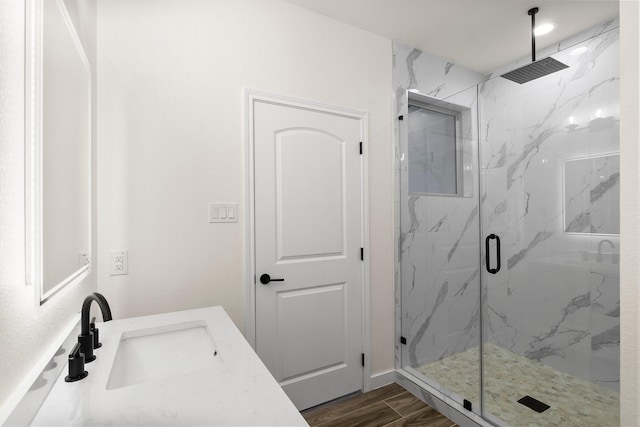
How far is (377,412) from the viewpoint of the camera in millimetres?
2059

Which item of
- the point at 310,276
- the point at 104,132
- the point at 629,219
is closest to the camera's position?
the point at 629,219

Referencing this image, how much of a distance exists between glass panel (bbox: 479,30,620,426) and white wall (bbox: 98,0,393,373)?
132 centimetres

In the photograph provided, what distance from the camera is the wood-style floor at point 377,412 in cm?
195

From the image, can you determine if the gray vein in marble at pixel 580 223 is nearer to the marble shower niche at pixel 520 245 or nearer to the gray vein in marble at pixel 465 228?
the marble shower niche at pixel 520 245

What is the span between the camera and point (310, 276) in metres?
2.13

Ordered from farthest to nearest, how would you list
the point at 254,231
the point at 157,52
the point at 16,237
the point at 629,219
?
1. the point at 254,231
2. the point at 157,52
3. the point at 629,219
4. the point at 16,237

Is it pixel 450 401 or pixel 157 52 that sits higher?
pixel 157 52

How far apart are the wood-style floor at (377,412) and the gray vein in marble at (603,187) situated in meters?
1.55

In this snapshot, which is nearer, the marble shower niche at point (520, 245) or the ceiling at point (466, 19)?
the marble shower niche at point (520, 245)

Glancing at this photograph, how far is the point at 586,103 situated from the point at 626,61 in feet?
2.31

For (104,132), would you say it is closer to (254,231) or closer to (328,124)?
(254,231)

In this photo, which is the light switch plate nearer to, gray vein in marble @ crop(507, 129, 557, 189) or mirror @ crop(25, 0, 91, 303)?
mirror @ crop(25, 0, 91, 303)

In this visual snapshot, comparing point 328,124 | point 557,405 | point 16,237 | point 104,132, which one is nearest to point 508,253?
point 557,405

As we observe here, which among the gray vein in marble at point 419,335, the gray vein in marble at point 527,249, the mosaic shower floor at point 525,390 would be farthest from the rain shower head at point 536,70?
the mosaic shower floor at point 525,390
